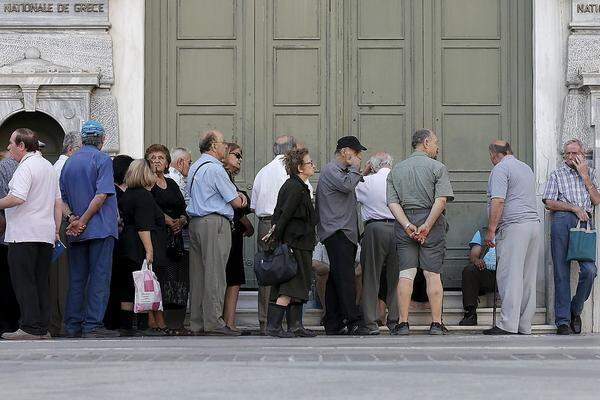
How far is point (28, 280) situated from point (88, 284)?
2.05 feet

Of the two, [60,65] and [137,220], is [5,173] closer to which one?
[137,220]

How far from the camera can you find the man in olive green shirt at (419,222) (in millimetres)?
15930

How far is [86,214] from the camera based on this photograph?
15547 mm

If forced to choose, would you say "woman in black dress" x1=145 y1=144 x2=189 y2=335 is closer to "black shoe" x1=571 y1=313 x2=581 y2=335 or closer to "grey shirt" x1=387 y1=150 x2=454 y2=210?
Answer: "grey shirt" x1=387 y1=150 x2=454 y2=210

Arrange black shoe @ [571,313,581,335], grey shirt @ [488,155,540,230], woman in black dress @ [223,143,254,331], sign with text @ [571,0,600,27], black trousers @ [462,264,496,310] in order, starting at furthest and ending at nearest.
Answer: sign with text @ [571,0,600,27] → black trousers @ [462,264,496,310] → black shoe @ [571,313,581,335] → woman in black dress @ [223,143,254,331] → grey shirt @ [488,155,540,230]

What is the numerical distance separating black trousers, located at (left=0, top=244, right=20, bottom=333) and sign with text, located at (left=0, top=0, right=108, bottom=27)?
113 inches

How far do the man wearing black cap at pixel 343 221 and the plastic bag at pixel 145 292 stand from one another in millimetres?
1683

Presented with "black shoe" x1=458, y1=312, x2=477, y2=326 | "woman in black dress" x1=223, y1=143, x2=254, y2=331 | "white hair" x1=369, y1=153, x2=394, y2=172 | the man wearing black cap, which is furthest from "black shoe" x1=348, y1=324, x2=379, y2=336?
"white hair" x1=369, y1=153, x2=394, y2=172

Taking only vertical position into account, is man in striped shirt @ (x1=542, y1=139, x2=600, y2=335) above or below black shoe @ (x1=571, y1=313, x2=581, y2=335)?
above

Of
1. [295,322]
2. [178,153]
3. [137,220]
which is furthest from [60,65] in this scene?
[295,322]

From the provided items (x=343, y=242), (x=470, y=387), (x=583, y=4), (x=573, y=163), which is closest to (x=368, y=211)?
(x=343, y=242)

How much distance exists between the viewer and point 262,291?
55.9 ft

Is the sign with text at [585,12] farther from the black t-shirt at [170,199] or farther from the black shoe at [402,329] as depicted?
the black t-shirt at [170,199]

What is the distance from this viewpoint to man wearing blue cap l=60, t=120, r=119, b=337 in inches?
613
